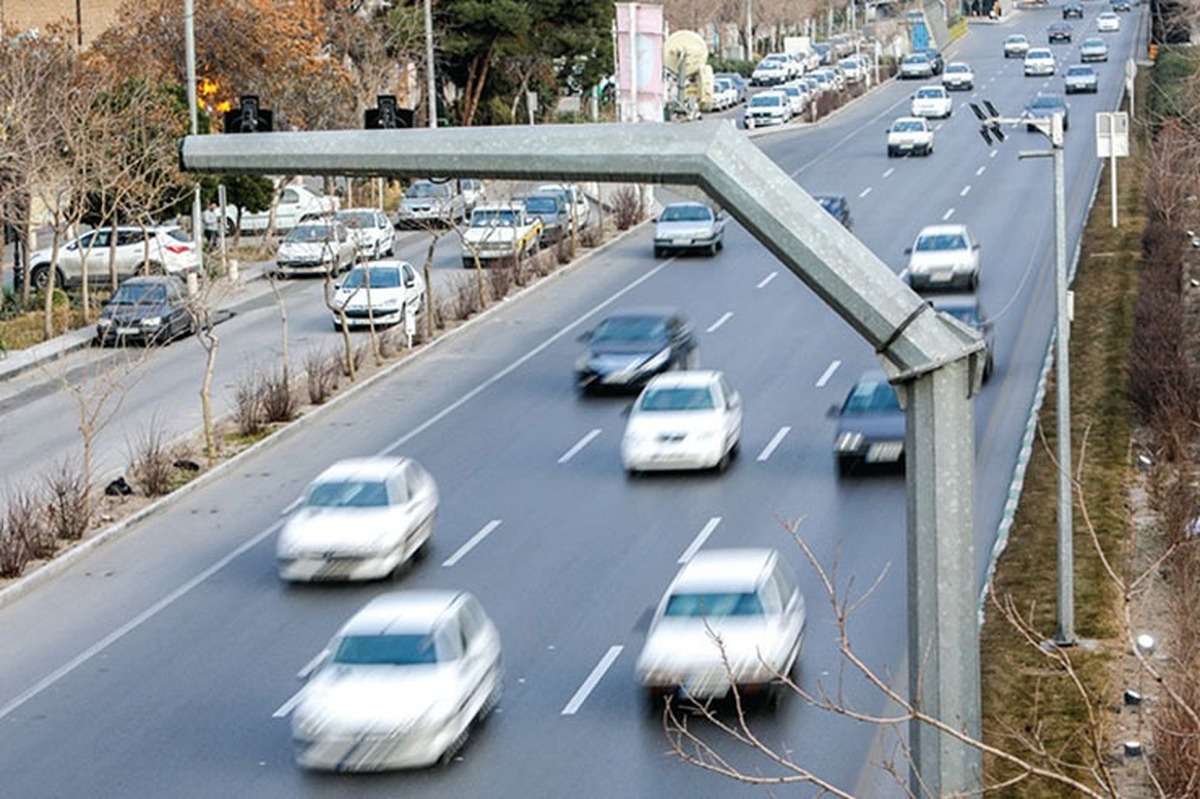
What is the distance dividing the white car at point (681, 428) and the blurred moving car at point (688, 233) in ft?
72.8

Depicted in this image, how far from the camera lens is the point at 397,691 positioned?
20375 mm

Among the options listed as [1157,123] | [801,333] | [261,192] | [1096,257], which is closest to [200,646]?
[801,333]

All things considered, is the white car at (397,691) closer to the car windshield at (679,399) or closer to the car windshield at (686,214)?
the car windshield at (679,399)

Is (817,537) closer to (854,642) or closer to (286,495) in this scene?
(854,642)

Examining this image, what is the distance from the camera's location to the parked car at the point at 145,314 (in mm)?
45375

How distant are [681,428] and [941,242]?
17488mm

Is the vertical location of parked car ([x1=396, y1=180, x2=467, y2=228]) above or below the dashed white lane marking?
above

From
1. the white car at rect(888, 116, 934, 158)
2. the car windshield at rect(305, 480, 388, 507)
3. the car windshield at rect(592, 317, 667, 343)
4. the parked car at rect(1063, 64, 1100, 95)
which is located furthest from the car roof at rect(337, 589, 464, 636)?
the parked car at rect(1063, 64, 1100, 95)

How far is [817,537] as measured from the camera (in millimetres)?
28734

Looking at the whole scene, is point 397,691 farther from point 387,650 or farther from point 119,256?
point 119,256

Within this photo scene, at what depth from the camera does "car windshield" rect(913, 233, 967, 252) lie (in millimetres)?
48188

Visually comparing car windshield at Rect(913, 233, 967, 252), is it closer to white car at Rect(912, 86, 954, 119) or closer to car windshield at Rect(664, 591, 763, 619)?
car windshield at Rect(664, 591, 763, 619)

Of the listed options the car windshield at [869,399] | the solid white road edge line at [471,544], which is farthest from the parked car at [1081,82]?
the solid white road edge line at [471,544]

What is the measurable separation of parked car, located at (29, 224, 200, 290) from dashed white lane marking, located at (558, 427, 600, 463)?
19232 millimetres
